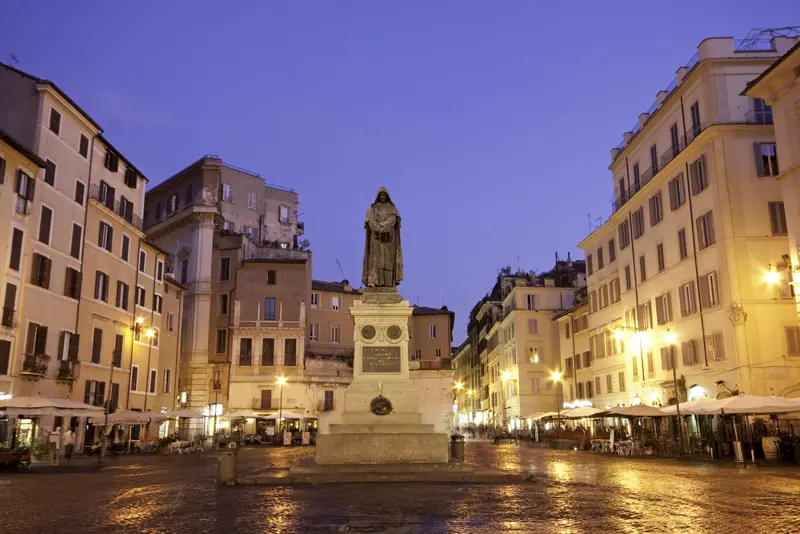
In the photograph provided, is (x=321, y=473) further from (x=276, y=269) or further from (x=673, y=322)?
(x=276, y=269)

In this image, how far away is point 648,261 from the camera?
42406 mm

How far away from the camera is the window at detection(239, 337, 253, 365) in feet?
197

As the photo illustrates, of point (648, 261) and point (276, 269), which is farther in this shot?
point (276, 269)

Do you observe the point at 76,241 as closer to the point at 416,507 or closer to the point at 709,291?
the point at 709,291

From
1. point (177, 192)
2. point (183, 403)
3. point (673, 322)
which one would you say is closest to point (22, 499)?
point (673, 322)

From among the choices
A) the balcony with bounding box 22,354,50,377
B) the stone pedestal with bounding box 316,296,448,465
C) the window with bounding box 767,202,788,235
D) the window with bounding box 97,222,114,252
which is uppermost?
the window with bounding box 97,222,114,252

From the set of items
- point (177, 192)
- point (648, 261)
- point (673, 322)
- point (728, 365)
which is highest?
point (177, 192)

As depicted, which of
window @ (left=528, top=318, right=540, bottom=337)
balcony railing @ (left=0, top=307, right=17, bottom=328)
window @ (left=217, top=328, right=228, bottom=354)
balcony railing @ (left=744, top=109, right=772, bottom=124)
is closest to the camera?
balcony railing @ (left=0, top=307, right=17, bottom=328)

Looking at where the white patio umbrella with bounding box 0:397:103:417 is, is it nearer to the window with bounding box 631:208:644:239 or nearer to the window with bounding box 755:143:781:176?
the window with bounding box 755:143:781:176

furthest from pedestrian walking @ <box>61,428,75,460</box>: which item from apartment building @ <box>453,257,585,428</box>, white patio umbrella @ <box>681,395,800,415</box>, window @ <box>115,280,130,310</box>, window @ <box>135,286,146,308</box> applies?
apartment building @ <box>453,257,585,428</box>

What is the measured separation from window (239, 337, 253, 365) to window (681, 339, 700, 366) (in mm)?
35731

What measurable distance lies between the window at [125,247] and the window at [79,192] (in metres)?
→ 5.74

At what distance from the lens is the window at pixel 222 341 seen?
60500 millimetres

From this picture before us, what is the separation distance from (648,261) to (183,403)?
37.3 m
